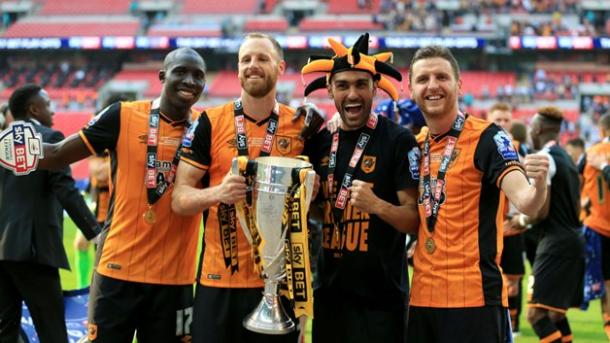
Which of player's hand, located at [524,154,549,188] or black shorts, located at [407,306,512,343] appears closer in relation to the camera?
player's hand, located at [524,154,549,188]

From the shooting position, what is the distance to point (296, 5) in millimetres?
37375

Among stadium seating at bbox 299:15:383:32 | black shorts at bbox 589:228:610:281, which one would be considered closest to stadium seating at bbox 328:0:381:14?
stadium seating at bbox 299:15:383:32

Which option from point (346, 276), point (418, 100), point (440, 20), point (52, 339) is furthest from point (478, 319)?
point (440, 20)

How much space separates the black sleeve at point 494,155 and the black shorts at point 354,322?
2.84 ft

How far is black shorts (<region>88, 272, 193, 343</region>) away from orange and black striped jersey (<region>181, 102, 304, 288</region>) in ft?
1.26

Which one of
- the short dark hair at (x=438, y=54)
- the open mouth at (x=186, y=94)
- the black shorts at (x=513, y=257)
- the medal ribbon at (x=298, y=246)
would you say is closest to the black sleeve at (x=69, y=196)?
the open mouth at (x=186, y=94)

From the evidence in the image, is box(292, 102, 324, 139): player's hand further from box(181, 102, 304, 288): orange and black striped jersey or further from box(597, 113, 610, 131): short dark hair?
box(597, 113, 610, 131): short dark hair

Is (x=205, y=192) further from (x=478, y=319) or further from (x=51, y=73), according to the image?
(x=51, y=73)

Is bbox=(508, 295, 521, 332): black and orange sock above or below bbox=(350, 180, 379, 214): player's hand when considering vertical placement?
below

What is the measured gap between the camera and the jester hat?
3.94 meters

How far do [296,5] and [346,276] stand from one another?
3441cm

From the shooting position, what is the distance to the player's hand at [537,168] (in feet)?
11.5

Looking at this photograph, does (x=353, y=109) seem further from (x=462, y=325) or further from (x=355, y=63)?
(x=462, y=325)

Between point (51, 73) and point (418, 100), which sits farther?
point (51, 73)
